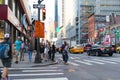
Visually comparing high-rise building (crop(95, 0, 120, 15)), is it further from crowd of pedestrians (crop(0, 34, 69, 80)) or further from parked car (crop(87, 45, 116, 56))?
crowd of pedestrians (crop(0, 34, 69, 80))

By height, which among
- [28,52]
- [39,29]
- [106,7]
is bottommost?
[28,52]

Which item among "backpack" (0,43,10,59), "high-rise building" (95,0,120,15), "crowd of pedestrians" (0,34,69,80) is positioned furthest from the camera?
"high-rise building" (95,0,120,15)

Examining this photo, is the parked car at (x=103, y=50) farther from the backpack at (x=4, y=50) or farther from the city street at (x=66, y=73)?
the backpack at (x=4, y=50)

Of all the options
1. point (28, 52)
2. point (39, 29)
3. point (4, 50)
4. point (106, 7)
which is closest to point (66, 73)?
point (4, 50)

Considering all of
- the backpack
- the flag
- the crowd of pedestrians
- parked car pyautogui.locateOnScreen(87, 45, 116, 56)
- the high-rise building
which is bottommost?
parked car pyautogui.locateOnScreen(87, 45, 116, 56)

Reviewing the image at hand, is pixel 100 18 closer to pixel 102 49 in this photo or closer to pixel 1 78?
pixel 102 49

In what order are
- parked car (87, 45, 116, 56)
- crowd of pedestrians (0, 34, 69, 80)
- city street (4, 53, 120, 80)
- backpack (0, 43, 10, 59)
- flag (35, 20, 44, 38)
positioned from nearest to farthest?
1. backpack (0, 43, 10, 59)
2. crowd of pedestrians (0, 34, 69, 80)
3. city street (4, 53, 120, 80)
4. flag (35, 20, 44, 38)
5. parked car (87, 45, 116, 56)

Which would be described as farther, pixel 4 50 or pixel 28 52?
pixel 28 52

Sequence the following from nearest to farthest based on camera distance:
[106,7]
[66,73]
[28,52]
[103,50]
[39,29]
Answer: [66,73] < [39,29] < [28,52] < [103,50] < [106,7]

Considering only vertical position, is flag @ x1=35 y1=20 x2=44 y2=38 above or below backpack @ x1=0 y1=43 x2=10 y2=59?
above

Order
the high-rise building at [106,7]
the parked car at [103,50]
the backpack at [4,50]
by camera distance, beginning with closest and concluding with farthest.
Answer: the backpack at [4,50] → the parked car at [103,50] → the high-rise building at [106,7]

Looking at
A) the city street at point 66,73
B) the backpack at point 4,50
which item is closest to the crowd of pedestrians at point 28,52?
the backpack at point 4,50

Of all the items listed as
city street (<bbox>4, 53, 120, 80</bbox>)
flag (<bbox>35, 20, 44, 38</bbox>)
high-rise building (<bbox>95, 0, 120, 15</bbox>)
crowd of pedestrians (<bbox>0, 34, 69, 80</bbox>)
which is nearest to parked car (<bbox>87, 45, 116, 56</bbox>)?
crowd of pedestrians (<bbox>0, 34, 69, 80</bbox>)

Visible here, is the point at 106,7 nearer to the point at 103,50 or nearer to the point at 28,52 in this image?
the point at 103,50
